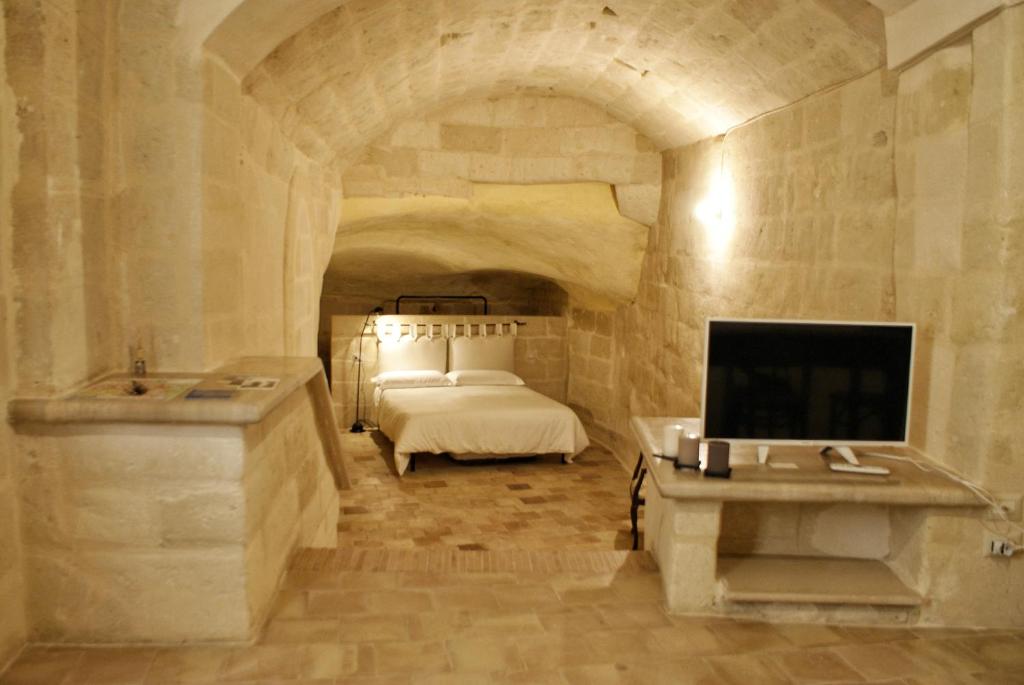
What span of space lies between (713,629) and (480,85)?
152 inches

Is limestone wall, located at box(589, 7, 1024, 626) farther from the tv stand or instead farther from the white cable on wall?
the tv stand

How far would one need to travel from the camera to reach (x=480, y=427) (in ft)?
22.0

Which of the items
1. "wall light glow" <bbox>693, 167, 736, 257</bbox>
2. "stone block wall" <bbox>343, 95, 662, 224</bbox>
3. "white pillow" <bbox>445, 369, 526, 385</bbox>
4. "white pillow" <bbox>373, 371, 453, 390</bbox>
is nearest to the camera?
"wall light glow" <bbox>693, 167, 736, 257</bbox>

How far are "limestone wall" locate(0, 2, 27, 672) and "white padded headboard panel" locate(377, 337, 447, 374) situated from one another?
5586mm

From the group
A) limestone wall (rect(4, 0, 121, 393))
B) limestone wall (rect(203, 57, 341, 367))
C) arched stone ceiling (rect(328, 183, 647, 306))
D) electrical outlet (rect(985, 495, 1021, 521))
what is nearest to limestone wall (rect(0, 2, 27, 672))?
limestone wall (rect(4, 0, 121, 393))

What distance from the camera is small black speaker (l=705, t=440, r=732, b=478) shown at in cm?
280

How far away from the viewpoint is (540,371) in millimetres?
8602

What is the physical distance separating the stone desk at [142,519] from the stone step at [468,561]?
24.6 inches

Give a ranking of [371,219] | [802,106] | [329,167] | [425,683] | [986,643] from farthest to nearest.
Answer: [371,219] < [329,167] < [802,106] < [986,643] < [425,683]

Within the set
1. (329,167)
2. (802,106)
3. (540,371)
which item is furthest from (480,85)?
(540,371)

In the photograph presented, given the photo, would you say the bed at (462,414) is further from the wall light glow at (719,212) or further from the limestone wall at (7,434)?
the limestone wall at (7,434)

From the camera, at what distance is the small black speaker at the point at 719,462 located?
2.80m

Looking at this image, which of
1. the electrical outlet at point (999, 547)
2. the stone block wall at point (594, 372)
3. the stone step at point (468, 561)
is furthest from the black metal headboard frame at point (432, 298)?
the electrical outlet at point (999, 547)

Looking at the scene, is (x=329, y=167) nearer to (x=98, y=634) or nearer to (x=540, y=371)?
(x=98, y=634)
